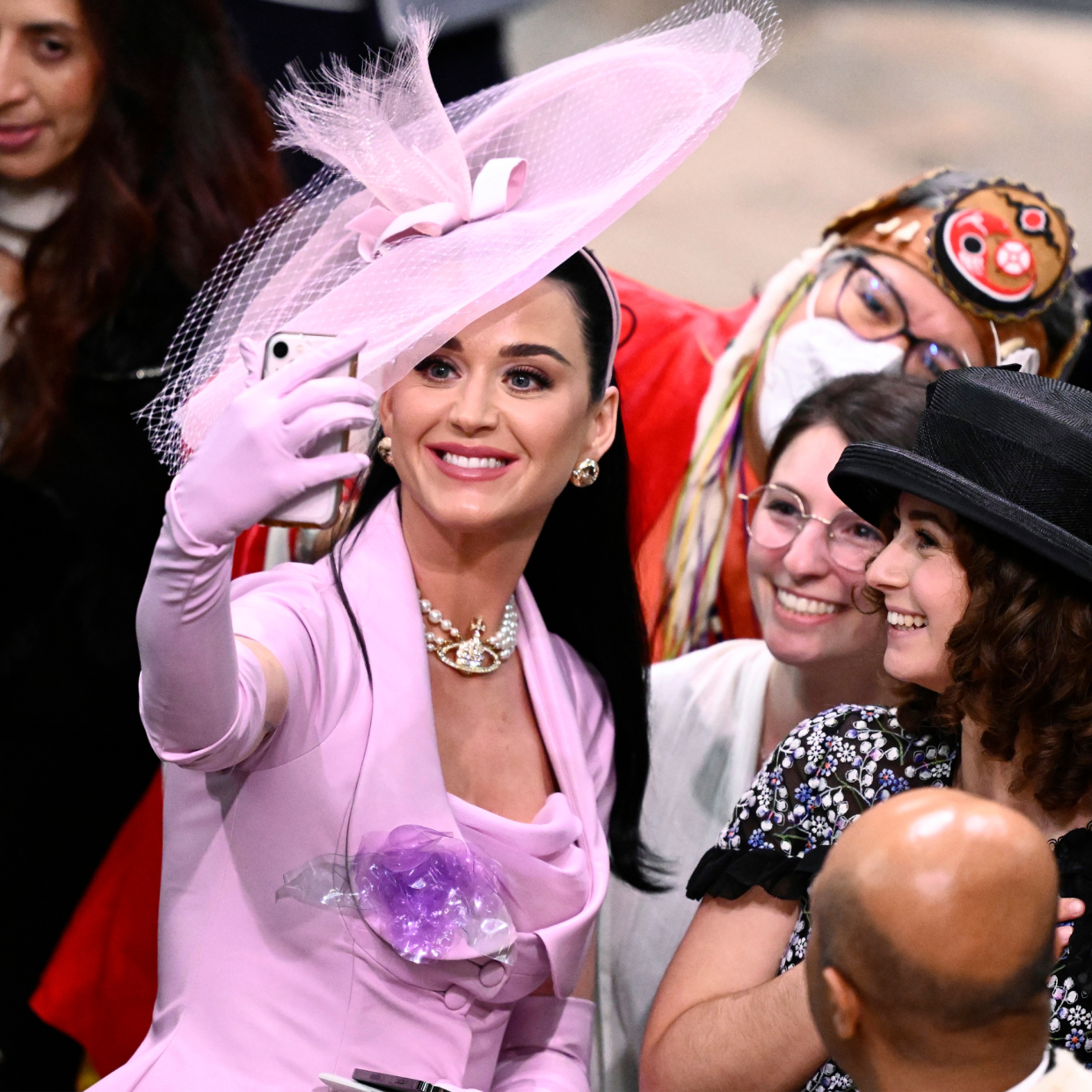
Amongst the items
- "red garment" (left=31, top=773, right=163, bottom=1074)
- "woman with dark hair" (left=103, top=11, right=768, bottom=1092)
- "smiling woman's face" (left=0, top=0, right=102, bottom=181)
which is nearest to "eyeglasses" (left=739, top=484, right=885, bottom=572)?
"woman with dark hair" (left=103, top=11, right=768, bottom=1092)

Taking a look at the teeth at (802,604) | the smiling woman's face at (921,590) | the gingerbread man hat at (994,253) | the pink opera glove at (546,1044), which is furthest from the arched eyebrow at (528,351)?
the gingerbread man hat at (994,253)

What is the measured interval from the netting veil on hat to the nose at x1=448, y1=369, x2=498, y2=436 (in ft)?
0.24

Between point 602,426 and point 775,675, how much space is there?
0.50 metres

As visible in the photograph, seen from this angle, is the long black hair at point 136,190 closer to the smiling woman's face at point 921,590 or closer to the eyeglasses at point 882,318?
the eyeglasses at point 882,318

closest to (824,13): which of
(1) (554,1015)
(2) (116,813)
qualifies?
(2) (116,813)

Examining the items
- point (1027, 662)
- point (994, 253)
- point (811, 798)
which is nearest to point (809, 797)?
point (811, 798)

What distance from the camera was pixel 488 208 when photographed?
148cm

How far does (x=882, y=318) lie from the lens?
2379 millimetres

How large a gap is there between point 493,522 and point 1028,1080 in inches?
29.3

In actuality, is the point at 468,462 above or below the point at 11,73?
below

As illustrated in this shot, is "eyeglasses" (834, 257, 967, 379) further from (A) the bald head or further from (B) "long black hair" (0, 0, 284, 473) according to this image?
(A) the bald head

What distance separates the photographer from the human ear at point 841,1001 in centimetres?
95

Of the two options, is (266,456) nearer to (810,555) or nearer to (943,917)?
(943,917)

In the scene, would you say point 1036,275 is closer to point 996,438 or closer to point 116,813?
Result: point 996,438
